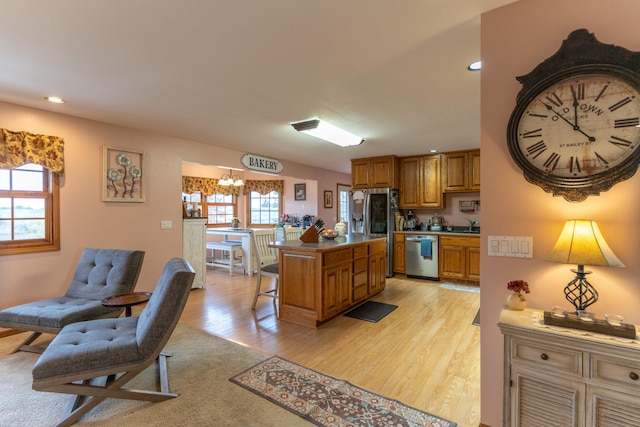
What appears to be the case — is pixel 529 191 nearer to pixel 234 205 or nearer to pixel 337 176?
pixel 337 176

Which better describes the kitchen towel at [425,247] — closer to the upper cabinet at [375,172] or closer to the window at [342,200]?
the upper cabinet at [375,172]

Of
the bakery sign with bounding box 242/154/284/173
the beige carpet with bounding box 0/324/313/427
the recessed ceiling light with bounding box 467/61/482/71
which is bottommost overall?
the beige carpet with bounding box 0/324/313/427

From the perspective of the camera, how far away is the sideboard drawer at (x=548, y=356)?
4.14 feet

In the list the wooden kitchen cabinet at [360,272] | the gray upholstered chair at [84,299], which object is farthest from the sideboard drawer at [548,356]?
the gray upholstered chair at [84,299]

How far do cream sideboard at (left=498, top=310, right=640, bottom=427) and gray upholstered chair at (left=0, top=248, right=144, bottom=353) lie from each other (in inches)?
118

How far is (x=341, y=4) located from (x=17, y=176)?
12.6 feet

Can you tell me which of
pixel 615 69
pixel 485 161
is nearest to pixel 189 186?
pixel 485 161

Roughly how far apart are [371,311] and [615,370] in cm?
277

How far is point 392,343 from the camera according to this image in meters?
2.92

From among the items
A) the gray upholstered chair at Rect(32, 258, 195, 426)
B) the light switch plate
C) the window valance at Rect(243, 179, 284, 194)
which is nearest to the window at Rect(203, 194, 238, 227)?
the window valance at Rect(243, 179, 284, 194)

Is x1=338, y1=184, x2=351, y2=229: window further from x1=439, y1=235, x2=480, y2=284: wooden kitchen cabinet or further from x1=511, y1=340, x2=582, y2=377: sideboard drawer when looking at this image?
x1=511, y1=340, x2=582, y2=377: sideboard drawer

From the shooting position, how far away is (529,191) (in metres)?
1.59

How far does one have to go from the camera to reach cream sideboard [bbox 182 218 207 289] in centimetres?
477

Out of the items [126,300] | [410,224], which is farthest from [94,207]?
[410,224]
